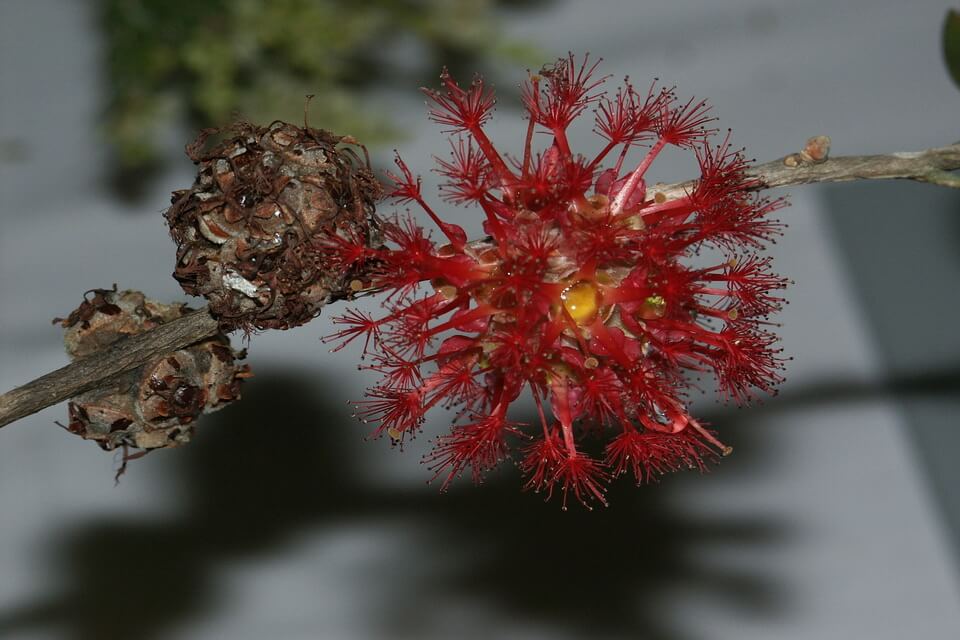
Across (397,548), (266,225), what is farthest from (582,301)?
(397,548)

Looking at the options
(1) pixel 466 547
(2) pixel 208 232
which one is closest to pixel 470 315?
(2) pixel 208 232

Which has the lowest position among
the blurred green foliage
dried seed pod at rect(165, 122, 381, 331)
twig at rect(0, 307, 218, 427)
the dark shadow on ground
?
the dark shadow on ground

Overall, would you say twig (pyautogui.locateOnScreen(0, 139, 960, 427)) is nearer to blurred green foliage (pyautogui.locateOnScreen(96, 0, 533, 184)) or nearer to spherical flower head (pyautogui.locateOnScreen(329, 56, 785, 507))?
spherical flower head (pyautogui.locateOnScreen(329, 56, 785, 507))

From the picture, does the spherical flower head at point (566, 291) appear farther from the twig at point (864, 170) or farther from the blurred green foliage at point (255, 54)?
the blurred green foliage at point (255, 54)

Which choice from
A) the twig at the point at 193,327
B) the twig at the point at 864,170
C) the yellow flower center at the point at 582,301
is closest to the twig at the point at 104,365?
the twig at the point at 193,327

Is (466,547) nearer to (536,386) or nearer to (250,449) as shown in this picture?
(250,449)

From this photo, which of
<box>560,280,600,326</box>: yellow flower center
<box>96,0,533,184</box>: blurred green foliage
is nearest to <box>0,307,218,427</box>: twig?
<box>560,280,600,326</box>: yellow flower center
